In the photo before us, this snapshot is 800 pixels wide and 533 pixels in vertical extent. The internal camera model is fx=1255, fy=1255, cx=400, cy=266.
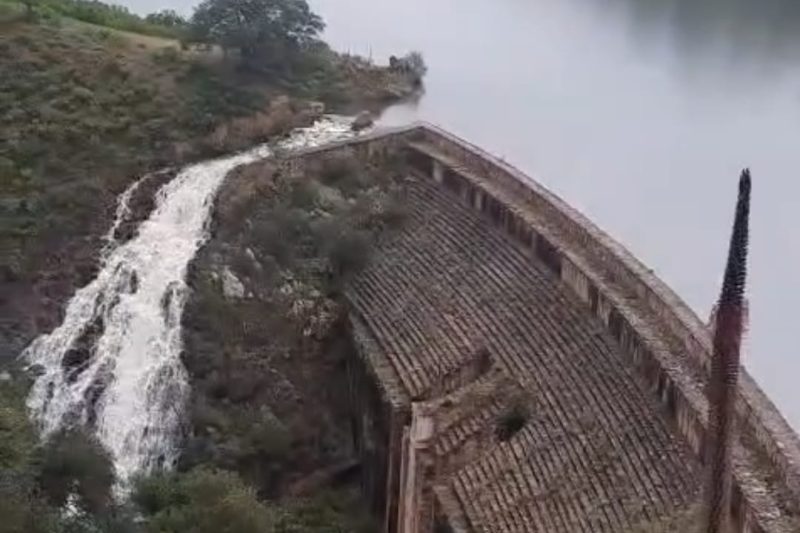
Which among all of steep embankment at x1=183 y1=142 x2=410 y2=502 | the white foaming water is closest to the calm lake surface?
steep embankment at x1=183 y1=142 x2=410 y2=502

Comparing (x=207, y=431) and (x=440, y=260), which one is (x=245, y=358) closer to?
(x=207, y=431)

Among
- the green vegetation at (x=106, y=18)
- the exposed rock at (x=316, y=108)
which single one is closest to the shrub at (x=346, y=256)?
the exposed rock at (x=316, y=108)

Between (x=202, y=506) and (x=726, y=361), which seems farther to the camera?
(x=202, y=506)

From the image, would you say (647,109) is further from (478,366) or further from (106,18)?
(478,366)

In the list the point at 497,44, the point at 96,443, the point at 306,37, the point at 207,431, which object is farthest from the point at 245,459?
the point at 497,44

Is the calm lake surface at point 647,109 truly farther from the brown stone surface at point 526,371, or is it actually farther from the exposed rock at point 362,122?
the brown stone surface at point 526,371

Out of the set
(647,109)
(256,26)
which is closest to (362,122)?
(256,26)

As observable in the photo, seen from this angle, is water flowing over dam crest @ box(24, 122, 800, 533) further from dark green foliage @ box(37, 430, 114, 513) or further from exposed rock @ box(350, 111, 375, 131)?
dark green foliage @ box(37, 430, 114, 513)
